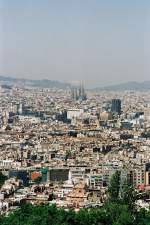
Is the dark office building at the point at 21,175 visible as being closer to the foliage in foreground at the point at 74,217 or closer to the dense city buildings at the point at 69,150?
the dense city buildings at the point at 69,150

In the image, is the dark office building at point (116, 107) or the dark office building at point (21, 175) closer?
the dark office building at point (21, 175)

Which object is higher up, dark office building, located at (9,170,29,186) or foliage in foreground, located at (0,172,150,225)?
foliage in foreground, located at (0,172,150,225)


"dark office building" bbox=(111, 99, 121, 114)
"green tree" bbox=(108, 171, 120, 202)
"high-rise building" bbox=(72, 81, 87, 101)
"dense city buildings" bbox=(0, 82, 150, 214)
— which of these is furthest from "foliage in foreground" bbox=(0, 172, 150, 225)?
"high-rise building" bbox=(72, 81, 87, 101)

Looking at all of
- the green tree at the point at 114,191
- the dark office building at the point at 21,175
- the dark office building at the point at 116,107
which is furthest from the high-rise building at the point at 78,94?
the green tree at the point at 114,191

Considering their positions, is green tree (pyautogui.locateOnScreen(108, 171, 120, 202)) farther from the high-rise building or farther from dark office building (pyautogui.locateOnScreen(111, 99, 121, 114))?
the high-rise building

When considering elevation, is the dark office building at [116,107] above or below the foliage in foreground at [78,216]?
below

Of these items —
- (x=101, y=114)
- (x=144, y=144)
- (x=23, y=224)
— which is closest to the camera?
(x=23, y=224)

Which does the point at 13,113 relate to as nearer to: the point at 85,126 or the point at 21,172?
the point at 85,126

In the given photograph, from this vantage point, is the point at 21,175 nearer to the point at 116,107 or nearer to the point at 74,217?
the point at 74,217

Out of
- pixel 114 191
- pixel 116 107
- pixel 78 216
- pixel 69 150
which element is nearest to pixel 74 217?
pixel 78 216

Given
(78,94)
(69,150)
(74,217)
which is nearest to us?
(74,217)

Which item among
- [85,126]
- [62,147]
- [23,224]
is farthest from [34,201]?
[85,126]
